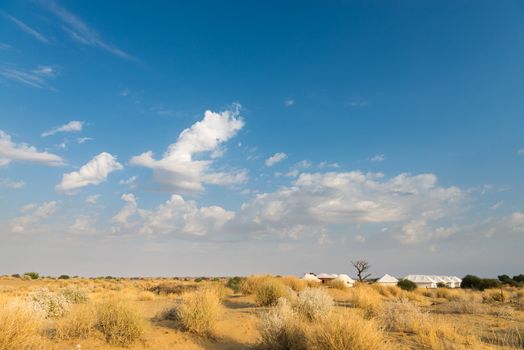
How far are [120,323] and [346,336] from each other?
567cm

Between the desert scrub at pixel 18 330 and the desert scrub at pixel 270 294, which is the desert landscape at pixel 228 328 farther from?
the desert scrub at pixel 270 294

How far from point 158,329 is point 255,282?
15.0 m

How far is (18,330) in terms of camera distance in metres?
8.01

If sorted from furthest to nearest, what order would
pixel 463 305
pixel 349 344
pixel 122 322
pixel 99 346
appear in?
pixel 463 305 → pixel 122 322 → pixel 99 346 → pixel 349 344

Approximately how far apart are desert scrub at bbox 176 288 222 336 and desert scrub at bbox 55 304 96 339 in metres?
2.59

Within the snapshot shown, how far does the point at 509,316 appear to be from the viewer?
51.5 feet

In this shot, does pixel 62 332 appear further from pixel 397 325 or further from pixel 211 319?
pixel 397 325

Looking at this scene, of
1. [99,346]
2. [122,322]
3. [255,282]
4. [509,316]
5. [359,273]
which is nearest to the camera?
[99,346]

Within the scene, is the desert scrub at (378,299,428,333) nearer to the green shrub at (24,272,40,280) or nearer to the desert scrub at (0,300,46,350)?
the desert scrub at (0,300,46,350)

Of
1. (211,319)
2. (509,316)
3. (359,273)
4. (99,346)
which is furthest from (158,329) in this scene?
(359,273)

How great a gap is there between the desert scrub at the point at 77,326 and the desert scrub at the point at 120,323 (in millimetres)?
262

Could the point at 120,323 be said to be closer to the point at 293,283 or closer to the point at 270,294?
the point at 270,294

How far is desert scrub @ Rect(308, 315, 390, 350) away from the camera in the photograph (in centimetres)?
776

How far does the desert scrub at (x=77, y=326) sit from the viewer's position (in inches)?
383
